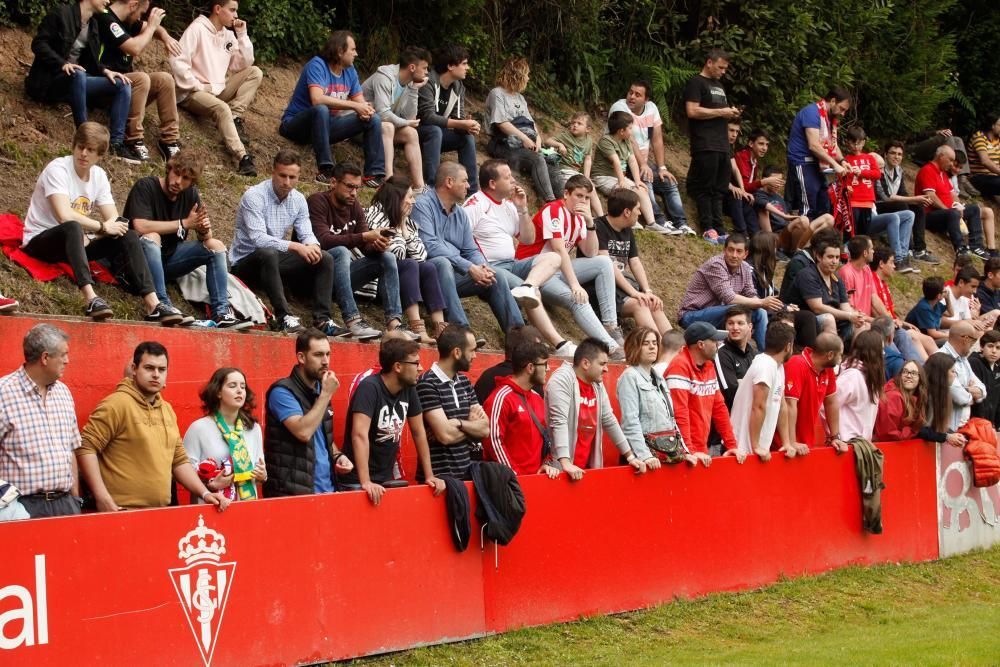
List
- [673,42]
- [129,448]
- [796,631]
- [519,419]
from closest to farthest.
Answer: [129,448], [519,419], [796,631], [673,42]

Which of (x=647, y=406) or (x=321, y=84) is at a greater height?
(x=321, y=84)

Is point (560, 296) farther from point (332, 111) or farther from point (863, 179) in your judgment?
point (863, 179)

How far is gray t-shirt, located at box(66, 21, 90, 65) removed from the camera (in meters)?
12.4

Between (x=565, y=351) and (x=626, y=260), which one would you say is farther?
(x=626, y=260)

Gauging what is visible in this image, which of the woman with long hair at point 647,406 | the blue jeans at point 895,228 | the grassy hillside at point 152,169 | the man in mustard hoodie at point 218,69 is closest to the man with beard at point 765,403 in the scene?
the woman with long hair at point 647,406

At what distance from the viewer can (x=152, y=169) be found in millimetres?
12859

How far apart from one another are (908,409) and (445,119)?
18.3 feet

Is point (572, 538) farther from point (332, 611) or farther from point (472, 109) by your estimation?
point (472, 109)

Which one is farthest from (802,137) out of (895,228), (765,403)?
(765,403)

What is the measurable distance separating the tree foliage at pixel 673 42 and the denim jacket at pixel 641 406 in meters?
7.61

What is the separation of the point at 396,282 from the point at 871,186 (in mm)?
9408

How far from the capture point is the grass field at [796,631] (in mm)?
8914

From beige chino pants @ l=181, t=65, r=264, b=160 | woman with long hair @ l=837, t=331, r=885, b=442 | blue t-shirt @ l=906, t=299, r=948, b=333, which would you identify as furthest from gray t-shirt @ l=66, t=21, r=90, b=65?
blue t-shirt @ l=906, t=299, r=948, b=333

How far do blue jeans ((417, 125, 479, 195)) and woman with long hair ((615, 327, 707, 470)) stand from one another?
15.4ft
